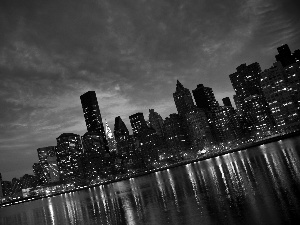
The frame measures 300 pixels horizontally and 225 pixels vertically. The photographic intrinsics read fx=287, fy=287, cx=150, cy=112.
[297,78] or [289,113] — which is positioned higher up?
[297,78]

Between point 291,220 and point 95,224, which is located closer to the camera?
point 291,220

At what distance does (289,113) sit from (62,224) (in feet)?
619

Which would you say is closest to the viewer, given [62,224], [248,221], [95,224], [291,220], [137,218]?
[291,220]

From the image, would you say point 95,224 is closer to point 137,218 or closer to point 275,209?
point 137,218

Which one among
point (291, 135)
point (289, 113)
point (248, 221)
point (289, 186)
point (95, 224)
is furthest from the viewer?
point (289, 113)

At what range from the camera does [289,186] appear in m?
28.3

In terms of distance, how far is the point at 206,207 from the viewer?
28.8m

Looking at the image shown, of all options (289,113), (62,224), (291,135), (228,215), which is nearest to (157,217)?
(228,215)

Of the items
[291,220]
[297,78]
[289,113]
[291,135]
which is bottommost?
[291,220]

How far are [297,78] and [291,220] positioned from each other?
205287 mm

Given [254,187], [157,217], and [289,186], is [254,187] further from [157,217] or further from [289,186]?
[157,217]

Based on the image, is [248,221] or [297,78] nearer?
[248,221]

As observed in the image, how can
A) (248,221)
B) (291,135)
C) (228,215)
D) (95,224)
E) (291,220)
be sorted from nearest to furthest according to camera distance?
1. (291,220)
2. (248,221)
3. (228,215)
4. (95,224)
5. (291,135)

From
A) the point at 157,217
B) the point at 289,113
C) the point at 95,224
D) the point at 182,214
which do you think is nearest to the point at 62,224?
the point at 95,224
